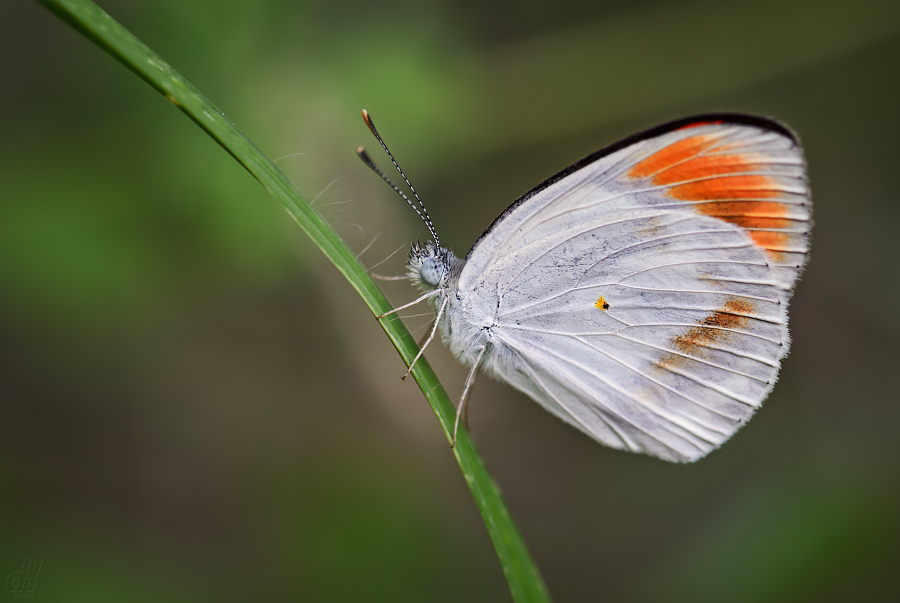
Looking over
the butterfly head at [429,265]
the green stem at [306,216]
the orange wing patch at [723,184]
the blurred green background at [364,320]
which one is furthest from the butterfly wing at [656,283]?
the blurred green background at [364,320]

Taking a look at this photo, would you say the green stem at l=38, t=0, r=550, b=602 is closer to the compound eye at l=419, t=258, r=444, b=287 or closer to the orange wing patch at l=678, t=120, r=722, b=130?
the compound eye at l=419, t=258, r=444, b=287

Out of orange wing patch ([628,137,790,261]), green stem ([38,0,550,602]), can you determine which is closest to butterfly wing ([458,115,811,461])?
orange wing patch ([628,137,790,261])

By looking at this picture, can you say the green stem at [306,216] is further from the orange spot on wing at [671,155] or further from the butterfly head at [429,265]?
the orange spot on wing at [671,155]

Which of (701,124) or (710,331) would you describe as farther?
(710,331)

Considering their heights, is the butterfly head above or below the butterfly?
above

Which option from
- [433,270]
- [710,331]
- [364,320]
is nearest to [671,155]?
[710,331]

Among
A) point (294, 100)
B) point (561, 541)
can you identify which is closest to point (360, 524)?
point (561, 541)

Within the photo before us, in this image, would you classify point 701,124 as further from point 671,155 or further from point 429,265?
point 429,265

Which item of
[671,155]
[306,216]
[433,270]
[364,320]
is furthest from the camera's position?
[364,320]
